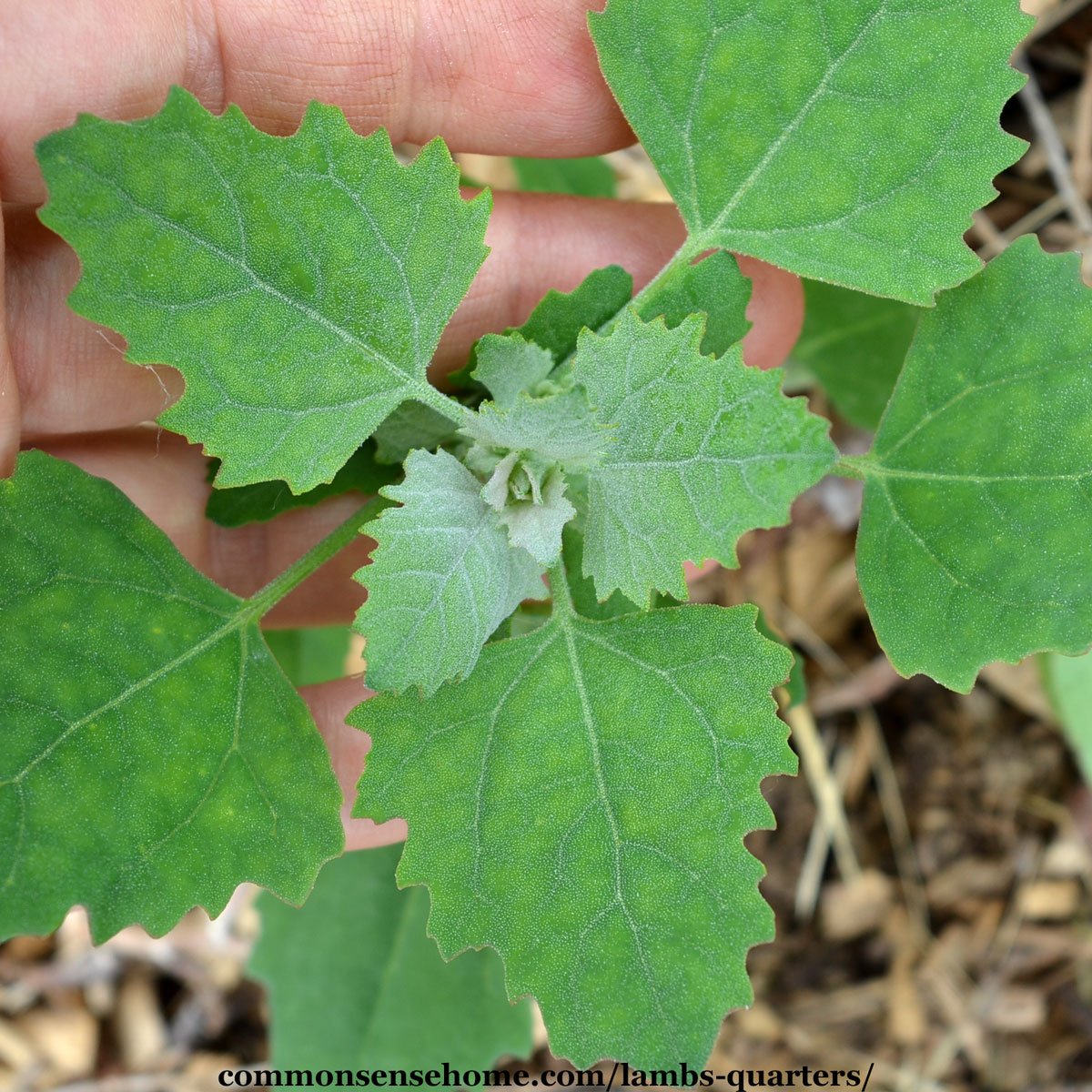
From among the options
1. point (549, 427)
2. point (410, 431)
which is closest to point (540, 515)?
point (549, 427)

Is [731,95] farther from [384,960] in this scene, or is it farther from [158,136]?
[384,960]

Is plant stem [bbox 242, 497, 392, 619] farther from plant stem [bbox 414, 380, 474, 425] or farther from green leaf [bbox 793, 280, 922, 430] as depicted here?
green leaf [bbox 793, 280, 922, 430]

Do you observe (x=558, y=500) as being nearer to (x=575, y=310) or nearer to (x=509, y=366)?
(x=509, y=366)

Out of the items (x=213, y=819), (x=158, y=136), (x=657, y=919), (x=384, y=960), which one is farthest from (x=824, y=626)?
(x=158, y=136)

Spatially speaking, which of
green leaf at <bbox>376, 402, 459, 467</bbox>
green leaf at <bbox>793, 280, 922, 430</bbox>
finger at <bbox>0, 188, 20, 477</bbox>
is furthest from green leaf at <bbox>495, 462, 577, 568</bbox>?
green leaf at <bbox>793, 280, 922, 430</bbox>

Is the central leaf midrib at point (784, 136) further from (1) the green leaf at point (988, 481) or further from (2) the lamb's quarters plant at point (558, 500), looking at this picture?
(1) the green leaf at point (988, 481)

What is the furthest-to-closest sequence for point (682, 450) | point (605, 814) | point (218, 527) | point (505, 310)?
point (218, 527), point (505, 310), point (605, 814), point (682, 450)
